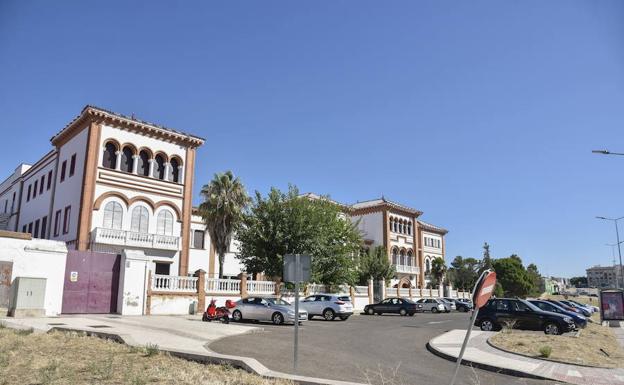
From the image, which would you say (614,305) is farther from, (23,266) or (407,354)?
(23,266)

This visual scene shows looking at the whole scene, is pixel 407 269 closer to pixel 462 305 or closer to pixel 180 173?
pixel 462 305

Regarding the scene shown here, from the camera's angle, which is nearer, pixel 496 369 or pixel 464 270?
pixel 496 369

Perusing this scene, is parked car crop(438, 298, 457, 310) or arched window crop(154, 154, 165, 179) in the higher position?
arched window crop(154, 154, 165, 179)

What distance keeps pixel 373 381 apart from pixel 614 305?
26564 mm

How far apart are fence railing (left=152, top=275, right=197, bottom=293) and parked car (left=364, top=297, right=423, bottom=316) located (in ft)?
53.3

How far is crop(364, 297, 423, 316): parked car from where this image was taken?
3678 cm

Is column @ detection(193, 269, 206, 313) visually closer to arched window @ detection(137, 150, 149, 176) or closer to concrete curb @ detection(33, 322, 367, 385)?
arched window @ detection(137, 150, 149, 176)

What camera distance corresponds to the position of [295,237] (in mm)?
32531

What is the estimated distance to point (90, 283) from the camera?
23266 millimetres

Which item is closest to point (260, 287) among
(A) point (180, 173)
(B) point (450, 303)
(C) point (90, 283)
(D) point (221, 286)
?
(D) point (221, 286)

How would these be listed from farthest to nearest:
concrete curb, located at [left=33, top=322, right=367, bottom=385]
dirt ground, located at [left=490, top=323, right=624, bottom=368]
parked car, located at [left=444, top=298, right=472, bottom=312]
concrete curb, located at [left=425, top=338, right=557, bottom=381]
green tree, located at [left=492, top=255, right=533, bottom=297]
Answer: green tree, located at [left=492, top=255, right=533, bottom=297] < parked car, located at [left=444, top=298, right=472, bottom=312] < dirt ground, located at [left=490, top=323, right=624, bottom=368] < concrete curb, located at [left=425, top=338, right=557, bottom=381] < concrete curb, located at [left=33, top=322, right=367, bottom=385]

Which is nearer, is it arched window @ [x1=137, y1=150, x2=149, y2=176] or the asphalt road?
the asphalt road

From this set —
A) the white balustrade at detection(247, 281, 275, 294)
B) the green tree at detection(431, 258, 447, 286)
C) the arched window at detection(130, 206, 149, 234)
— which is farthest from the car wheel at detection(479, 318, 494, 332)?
the green tree at detection(431, 258, 447, 286)

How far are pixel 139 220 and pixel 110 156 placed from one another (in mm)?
4913
